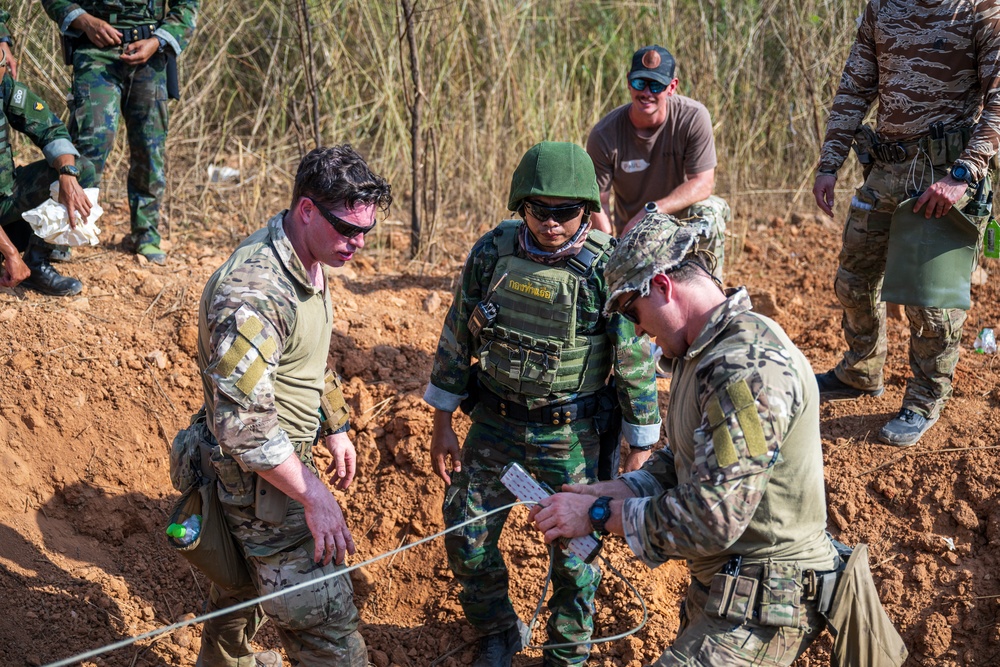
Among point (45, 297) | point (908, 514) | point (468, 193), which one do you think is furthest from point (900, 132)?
point (45, 297)

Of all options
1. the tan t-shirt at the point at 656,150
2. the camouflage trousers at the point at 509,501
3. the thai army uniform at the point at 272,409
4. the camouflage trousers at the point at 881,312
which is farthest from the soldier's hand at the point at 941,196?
the thai army uniform at the point at 272,409

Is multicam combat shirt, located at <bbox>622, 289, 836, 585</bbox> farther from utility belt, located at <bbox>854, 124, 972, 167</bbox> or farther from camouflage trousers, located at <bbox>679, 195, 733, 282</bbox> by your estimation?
camouflage trousers, located at <bbox>679, 195, 733, 282</bbox>

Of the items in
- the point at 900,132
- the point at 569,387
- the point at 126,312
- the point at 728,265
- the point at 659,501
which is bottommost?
the point at 728,265

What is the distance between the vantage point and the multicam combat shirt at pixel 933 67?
4094mm

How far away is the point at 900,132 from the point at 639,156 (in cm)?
146

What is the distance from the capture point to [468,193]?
758cm

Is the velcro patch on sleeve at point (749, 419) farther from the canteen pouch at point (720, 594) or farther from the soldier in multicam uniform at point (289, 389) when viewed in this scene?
the soldier in multicam uniform at point (289, 389)

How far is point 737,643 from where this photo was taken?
104 inches

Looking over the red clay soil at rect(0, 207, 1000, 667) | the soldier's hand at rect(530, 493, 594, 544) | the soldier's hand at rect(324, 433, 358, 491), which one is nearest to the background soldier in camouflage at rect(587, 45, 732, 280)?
the red clay soil at rect(0, 207, 1000, 667)

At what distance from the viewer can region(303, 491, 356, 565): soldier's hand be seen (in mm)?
2891

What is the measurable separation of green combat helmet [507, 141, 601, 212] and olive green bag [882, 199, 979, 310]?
179 cm

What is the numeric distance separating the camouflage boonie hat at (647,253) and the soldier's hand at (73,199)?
3.43 meters

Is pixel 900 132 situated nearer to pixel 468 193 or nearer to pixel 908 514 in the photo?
pixel 908 514

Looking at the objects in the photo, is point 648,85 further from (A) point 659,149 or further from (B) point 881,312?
(B) point 881,312
